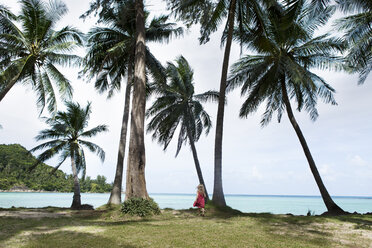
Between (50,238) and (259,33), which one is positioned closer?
(50,238)

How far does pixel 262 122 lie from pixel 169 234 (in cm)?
1243

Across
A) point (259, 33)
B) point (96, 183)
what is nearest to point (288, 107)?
point (259, 33)

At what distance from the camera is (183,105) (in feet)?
66.9

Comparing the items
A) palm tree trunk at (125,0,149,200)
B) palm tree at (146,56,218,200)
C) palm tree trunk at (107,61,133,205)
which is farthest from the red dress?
palm tree at (146,56,218,200)

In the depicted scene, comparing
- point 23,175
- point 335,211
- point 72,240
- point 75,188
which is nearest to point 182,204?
point 75,188

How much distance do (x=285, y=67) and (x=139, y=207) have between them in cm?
1109

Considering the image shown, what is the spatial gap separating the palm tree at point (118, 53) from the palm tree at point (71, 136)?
11.7 ft

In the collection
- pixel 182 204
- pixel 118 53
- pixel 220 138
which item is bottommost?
pixel 182 204

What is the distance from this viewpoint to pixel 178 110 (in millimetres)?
20016

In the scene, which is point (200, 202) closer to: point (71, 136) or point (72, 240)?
point (72, 240)

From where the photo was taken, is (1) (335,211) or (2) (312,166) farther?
(2) (312,166)

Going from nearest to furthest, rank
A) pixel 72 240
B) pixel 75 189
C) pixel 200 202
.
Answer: pixel 72 240
pixel 200 202
pixel 75 189

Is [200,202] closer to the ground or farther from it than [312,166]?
closer to the ground

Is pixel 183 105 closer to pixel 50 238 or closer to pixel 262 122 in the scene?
pixel 262 122
